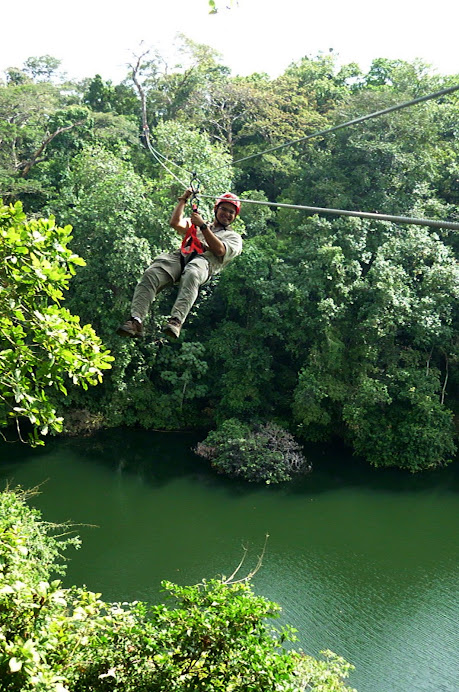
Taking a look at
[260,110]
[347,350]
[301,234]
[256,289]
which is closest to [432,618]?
[347,350]

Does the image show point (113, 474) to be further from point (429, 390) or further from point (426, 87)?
point (426, 87)

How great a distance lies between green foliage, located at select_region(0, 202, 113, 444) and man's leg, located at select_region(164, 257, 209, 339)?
37cm

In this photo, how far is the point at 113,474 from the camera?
9062mm

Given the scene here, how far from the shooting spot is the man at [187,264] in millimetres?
2963

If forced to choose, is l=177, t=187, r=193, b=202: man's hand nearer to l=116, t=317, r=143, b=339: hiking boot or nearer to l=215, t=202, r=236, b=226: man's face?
l=215, t=202, r=236, b=226: man's face

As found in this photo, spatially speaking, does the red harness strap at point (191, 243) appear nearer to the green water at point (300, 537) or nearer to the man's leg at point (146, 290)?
the man's leg at point (146, 290)

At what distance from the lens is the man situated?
2963 mm

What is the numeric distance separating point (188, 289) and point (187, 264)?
148 millimetres

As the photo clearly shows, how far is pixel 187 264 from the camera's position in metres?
3.17

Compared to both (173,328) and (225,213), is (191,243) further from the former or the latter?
(173,328)

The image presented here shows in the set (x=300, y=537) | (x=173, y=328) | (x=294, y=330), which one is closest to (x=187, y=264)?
(x=173, y=328)

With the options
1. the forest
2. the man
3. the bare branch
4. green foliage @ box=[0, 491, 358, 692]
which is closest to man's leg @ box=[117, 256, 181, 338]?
the man

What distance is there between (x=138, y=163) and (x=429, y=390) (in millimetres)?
6644

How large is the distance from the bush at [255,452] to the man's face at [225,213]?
224 inches
